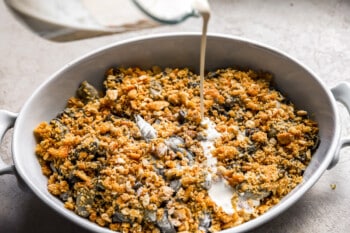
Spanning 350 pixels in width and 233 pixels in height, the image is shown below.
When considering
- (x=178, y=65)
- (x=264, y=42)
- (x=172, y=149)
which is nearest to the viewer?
(x=172, y=149)

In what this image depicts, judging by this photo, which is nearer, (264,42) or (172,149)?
(172,149)

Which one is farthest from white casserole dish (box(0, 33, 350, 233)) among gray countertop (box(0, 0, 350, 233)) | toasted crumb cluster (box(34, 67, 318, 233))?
gray countertop (box(0, 0, 350, 233))

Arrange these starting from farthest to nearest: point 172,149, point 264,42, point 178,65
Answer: point 264,42, point 178,65, point 172,149

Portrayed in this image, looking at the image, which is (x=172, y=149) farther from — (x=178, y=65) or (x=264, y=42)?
(x=264, y=42)

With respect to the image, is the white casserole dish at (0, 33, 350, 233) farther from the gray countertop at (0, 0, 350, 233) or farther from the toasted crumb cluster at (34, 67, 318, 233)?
the gray countertop at (0, 0, 350, 233)

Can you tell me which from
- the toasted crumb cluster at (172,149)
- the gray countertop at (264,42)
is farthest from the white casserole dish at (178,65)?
the gray countertop at (264,42)

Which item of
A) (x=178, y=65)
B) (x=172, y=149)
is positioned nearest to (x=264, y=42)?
(x=178, y=65)

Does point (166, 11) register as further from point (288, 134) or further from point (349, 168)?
point (349, 168)
